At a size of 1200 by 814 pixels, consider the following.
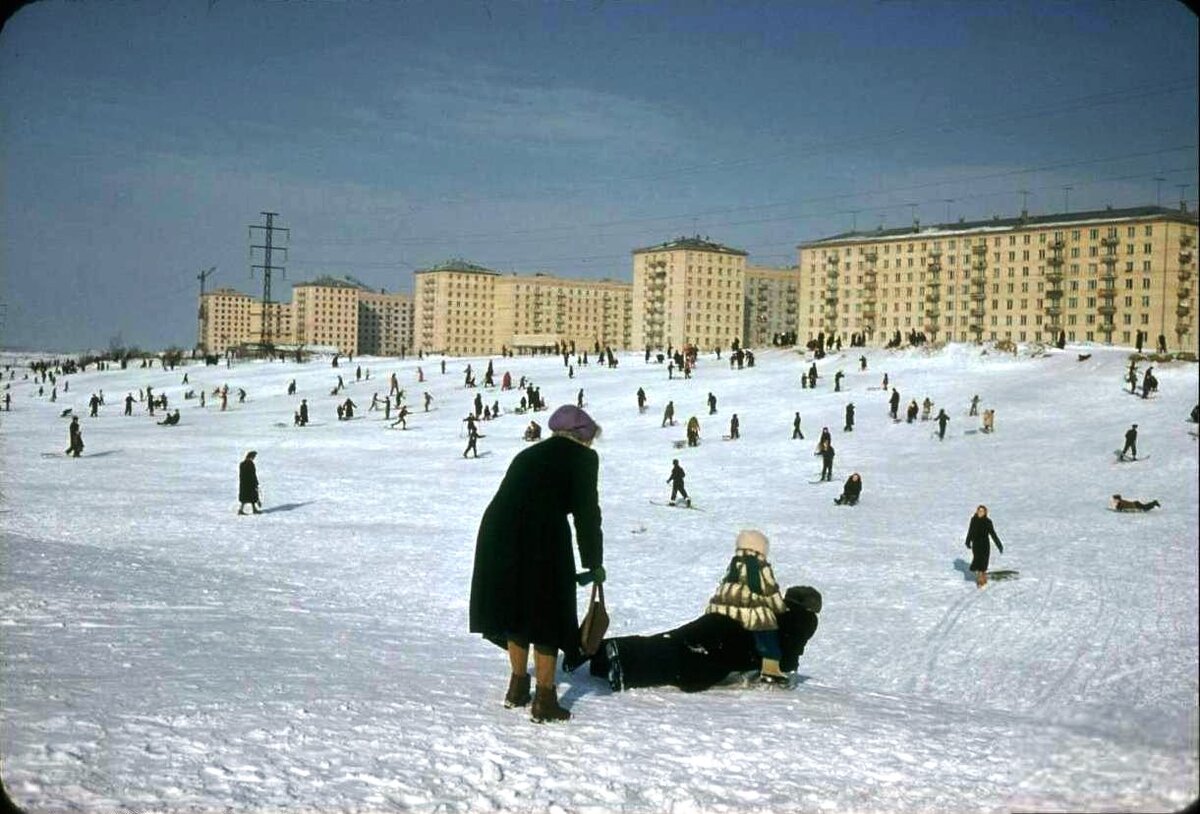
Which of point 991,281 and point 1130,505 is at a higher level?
point 991,281

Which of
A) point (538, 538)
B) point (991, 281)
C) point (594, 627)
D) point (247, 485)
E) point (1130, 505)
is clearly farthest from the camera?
point (991, 281)

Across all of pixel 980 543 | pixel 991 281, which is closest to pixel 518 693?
pixel 980 543

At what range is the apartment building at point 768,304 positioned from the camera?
6339 inches

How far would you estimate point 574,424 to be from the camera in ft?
16.3

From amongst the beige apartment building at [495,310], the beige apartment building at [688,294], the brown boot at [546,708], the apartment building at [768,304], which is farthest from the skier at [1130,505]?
the apartment building at [768,304]

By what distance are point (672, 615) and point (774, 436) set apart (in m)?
24.3

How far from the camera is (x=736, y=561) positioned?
21.1 feet

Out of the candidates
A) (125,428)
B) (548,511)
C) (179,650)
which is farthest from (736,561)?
(125,428)

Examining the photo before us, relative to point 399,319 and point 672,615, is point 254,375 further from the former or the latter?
point 399,319

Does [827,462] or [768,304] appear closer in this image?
[827,462]

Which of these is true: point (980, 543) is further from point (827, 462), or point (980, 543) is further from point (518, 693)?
point (827, 462)

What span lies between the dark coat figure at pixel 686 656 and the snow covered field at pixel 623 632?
12cm

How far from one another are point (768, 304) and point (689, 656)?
529ft

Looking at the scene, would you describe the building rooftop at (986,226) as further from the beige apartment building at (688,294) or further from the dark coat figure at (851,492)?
the dark coat figure at (851,492)
